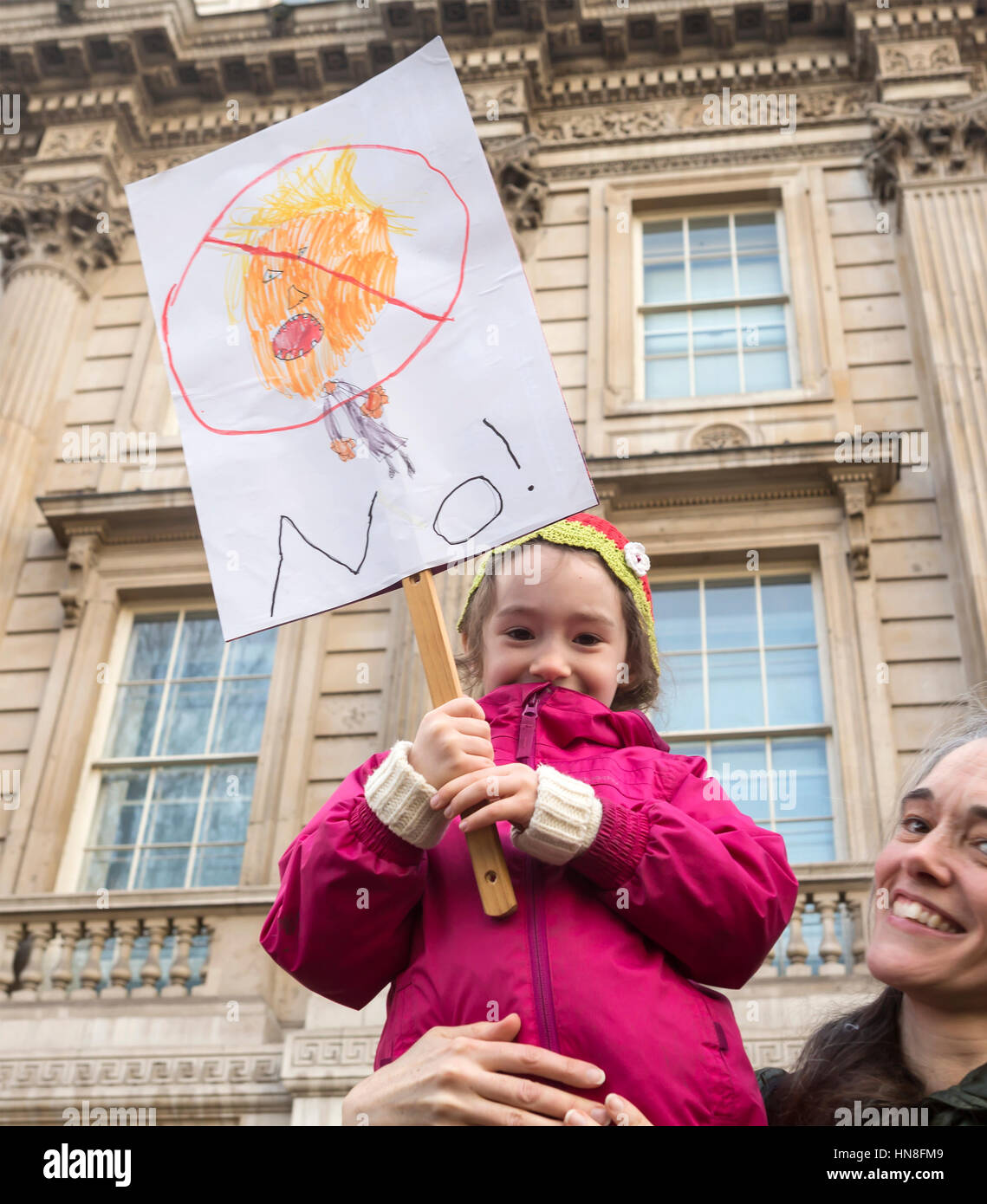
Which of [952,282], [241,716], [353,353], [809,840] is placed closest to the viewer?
[353,353]

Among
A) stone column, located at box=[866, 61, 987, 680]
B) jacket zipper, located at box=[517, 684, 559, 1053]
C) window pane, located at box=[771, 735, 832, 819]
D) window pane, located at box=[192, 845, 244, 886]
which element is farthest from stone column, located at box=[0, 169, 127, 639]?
jacket zipper, located at box=[517, 684, 559, 1053]

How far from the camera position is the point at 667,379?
1257 cm

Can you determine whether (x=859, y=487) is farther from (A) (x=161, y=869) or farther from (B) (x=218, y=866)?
(A) (x=161, y=869)

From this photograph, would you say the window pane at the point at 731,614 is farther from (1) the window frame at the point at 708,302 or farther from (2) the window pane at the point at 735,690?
(1) the window frame at the point at 708,302

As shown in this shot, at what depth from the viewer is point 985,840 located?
99.7 inches

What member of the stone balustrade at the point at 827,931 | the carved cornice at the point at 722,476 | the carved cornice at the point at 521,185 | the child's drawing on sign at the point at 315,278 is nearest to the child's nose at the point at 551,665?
the child's drawing on sign at the point at 315,278

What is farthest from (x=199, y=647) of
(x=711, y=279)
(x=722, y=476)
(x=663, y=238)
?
(x=663, y=238)

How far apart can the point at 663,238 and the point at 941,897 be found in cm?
1208

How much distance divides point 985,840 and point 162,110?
14.9 metres

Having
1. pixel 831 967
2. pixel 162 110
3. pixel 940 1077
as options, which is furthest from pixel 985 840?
pixel 162 110
